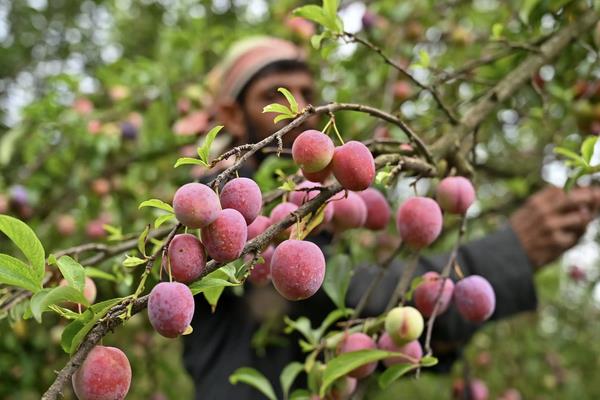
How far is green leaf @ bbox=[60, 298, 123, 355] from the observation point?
464mm

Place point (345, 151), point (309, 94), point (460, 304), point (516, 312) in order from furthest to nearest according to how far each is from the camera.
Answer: point (309, 94) → point (516, 312) → point (460, 304) → point (345, 151)

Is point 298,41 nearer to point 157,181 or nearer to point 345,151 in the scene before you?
point 157,181

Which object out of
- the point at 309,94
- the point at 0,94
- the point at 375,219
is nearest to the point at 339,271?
the point at 375,219

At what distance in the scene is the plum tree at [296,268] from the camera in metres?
0.52

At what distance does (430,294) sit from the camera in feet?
2.29

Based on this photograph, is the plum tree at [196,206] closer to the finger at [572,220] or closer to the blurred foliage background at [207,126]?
the blurred foliage background at [207,126]

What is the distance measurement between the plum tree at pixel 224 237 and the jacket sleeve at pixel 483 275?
573mm

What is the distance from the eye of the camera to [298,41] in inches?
79.9

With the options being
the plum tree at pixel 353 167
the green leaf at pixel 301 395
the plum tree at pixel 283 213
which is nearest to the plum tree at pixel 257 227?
the plum tree at pixel 283 213

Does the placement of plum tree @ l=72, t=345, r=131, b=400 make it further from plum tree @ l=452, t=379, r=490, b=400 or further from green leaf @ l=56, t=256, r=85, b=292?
plum tree @ l=452, t=379, r=490, b=400

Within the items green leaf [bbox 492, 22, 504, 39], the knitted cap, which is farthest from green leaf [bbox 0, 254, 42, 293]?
the knitted cap

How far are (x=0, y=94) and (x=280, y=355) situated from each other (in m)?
3.13

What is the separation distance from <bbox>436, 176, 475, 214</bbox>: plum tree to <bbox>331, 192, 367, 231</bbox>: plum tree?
0.29 feet

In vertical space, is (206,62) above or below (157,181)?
above
